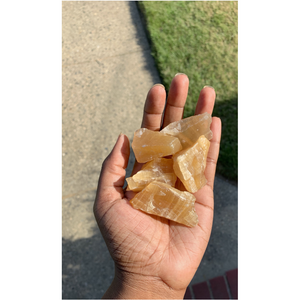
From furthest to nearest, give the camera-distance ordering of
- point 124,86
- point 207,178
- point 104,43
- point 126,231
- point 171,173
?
point 104,43, point 124,86, point 207,178, point 171,173, point 126,231

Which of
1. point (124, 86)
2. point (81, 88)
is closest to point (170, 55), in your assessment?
point (124, 86)

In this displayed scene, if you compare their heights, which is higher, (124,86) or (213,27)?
(213,27)

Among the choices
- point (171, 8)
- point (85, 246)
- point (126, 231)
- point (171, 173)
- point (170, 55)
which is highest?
point (171, 8)

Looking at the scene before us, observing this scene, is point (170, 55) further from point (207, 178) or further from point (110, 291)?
point (110, 291)

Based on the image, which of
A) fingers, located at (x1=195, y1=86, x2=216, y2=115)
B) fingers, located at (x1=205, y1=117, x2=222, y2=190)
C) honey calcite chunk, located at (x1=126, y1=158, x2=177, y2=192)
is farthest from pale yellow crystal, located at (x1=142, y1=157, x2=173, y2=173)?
fingers, located at (x1=195, y1=86, x2=216, y2=115)

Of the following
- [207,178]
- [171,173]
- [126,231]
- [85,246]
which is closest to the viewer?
[126,231]

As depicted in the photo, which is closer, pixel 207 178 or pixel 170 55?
pixel 207 178

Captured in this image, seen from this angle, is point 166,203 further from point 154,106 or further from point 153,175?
point 154,106
